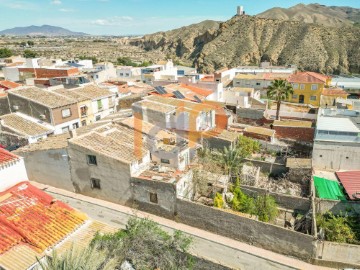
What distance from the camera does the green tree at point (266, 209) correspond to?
74.0ft

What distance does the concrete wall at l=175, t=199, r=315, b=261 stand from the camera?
775 inches

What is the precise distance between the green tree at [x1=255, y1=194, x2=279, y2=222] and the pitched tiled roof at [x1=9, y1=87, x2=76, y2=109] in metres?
25.2

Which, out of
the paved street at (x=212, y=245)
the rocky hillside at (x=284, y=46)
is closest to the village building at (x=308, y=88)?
the paved street at (x=212, y=245)

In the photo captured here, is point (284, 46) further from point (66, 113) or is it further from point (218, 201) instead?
point (218, 201)

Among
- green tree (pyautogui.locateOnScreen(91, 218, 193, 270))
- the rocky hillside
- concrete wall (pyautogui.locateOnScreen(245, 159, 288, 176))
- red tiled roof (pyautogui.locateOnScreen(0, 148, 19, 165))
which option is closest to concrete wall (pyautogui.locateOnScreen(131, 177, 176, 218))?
green tree (pyautogui.locateOnScreen(91, 218, 193, 270))

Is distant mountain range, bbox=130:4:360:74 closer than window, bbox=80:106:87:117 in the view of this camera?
No

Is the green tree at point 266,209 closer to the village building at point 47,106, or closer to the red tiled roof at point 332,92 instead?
the village building at point 47,106

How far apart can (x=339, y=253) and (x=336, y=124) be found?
17.4 meters

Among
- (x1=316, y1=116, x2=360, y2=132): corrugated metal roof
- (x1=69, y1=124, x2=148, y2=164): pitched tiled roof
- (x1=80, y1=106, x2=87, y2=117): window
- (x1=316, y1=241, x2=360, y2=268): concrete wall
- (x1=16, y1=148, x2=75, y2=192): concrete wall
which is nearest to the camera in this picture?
(x1=316, y1=241, x2=360, y2=268): concrete wall

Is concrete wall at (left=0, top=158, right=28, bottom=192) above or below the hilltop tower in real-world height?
below

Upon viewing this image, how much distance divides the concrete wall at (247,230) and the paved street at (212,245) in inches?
16.6

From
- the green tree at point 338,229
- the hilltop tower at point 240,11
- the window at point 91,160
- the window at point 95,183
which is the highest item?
the hilltop tower at point 240,11

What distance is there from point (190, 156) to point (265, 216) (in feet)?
31.0

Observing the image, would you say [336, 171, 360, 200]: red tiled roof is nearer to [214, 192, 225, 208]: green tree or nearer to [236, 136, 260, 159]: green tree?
[236, 136, 260, 159]: green tree
